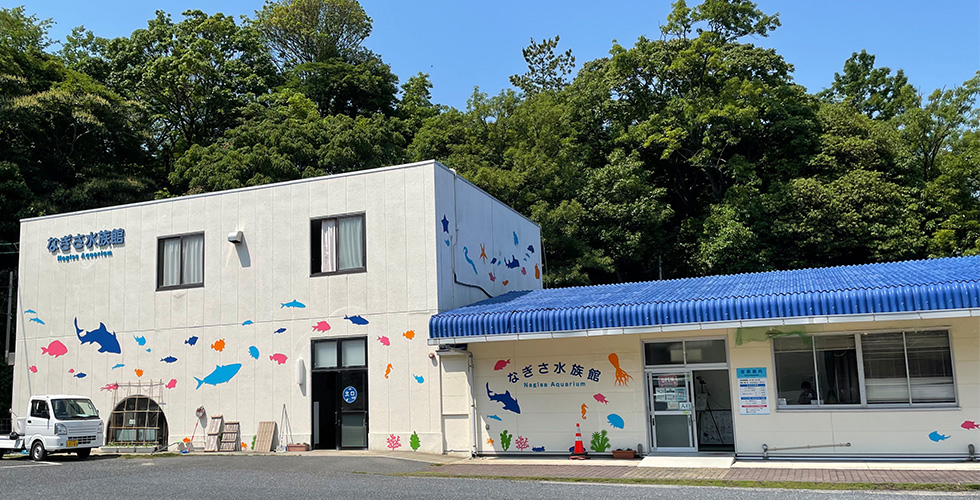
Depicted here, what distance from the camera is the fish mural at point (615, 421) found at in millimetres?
15234

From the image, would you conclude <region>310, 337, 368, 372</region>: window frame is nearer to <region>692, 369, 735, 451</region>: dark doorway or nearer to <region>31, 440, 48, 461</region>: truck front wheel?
<region>31, 440, 48, 461</region>: truck front wheel

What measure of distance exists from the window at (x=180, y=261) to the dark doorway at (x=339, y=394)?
4220 mm

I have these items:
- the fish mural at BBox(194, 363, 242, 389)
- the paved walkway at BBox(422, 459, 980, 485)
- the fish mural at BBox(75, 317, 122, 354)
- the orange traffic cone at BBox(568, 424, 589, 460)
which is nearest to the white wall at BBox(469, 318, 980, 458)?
the orange traffic cone at BBox(568, 424, 589, 460)

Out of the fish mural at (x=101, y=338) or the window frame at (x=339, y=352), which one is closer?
the window frame at (x=339, y=352)

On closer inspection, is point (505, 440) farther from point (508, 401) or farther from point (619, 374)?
point (619, 374)

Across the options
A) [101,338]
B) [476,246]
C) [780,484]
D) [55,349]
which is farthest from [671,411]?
[55,349]

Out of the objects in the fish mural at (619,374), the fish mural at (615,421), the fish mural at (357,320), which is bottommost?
the fish mural at (615,421)

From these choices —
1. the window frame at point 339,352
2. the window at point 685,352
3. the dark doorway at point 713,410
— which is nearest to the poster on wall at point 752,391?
the window at point 685,352

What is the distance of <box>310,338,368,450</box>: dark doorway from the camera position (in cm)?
1745

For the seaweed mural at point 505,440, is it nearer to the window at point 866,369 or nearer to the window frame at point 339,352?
the window frame at point 339,352

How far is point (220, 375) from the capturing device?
18.7 metres

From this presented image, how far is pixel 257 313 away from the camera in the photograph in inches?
733

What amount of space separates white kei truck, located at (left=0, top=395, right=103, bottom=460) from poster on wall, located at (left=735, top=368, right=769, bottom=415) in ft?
Answer: 48.5

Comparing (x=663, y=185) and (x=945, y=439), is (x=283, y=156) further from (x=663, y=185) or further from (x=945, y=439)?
(x=945, y=439)
